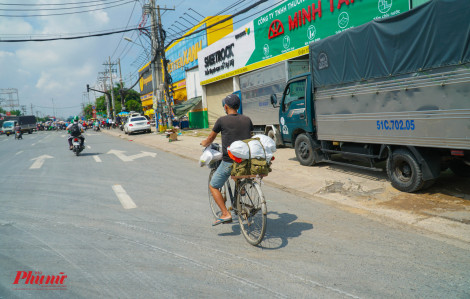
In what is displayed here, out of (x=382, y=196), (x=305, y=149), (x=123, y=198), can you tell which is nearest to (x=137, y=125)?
(x=305, y=149)

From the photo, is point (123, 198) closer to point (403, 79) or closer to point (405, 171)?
point (405, 171)

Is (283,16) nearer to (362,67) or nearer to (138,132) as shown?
(362,67)

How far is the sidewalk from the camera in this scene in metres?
4.76

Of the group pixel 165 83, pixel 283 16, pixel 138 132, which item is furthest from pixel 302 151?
pixel 138 132

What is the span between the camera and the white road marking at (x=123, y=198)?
20.5 ft

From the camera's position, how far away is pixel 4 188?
8250 mm

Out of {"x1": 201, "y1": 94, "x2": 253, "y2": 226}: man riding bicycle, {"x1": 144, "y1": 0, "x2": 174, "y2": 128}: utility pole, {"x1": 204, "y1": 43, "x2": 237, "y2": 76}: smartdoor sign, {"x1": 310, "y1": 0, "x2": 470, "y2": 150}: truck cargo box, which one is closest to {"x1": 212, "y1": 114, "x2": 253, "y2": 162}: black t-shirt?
{"x1": 201, "y1": 94, "x2": 253, "y2": 226}: man riding bicycle

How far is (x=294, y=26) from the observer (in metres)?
16.0

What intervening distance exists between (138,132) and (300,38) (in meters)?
18.8

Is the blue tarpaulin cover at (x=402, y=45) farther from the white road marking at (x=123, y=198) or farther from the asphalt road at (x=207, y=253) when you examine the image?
the white road marking at (x=123, y=198)

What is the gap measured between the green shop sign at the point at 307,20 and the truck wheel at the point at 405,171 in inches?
273

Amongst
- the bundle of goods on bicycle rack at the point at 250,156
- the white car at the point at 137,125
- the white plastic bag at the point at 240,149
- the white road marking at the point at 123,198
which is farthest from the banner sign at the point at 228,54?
the white plastic bag at the point at 240,149

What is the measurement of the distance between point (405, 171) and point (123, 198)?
213 inches

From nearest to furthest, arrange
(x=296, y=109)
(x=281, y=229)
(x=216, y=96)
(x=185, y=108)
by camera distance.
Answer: (x=281, y=229), (x=296, y=109), (x=216, y=96), (x=185, y=108)
